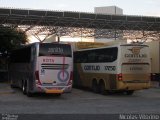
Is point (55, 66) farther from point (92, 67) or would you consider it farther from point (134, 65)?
point (92, 67)

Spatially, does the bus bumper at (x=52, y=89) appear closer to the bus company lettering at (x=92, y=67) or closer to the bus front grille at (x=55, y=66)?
the bus front grille at (x=55, y=66)

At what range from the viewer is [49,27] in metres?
43.7

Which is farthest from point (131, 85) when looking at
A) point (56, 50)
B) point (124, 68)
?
point (56, 50)

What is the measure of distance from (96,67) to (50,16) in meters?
12.0

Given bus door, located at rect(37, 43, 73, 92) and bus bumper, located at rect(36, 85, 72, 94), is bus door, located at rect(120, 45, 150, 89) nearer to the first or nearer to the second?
bus door, located at rect(37, 43, 73, 92)

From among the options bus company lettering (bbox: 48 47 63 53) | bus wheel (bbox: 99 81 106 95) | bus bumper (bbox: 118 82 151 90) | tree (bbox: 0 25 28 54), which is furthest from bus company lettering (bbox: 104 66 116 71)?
tree (bbox: 0 25 28 54)

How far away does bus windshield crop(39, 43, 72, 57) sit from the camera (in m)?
22.7

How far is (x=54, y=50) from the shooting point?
22906 millimetres

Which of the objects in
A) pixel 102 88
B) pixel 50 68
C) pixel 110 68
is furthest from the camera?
pixel 102 88

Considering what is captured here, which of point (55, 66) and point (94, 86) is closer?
point (55, 66)

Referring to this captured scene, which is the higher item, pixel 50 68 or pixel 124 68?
pixel 50 68

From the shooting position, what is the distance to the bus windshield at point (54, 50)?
22734 mm

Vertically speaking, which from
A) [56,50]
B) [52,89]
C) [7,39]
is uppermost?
[7,39]

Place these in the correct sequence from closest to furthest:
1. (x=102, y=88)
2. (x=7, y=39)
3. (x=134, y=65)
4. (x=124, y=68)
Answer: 1. (x=124, y=68)
2. (x=134, y=65)
3. (x=102, y=88)
4. (x=7, y=39)
